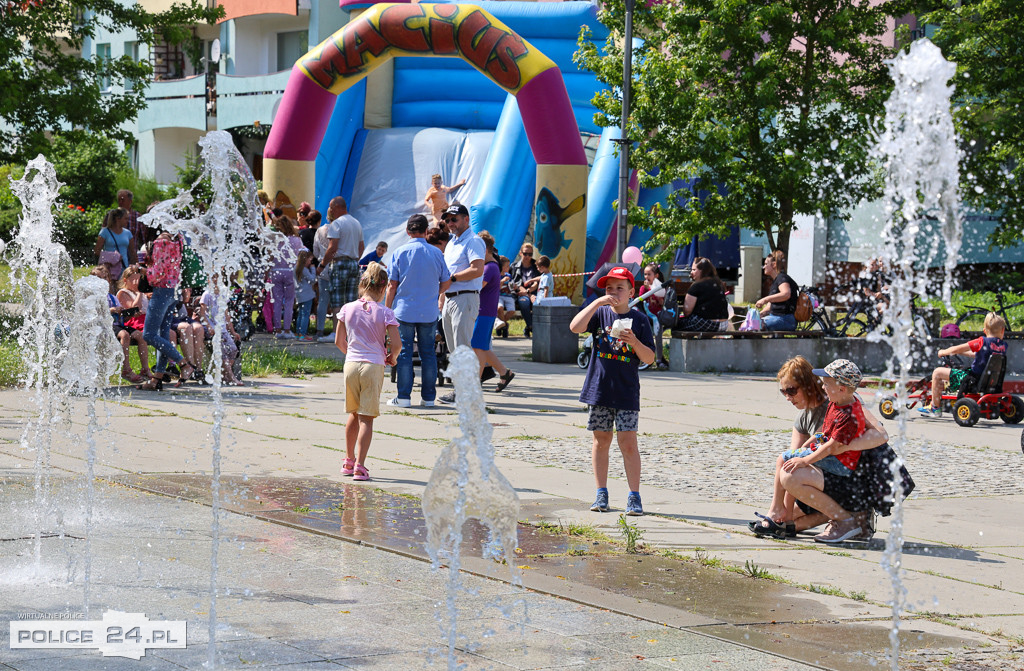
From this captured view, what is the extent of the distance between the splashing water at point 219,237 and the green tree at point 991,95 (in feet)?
40.7

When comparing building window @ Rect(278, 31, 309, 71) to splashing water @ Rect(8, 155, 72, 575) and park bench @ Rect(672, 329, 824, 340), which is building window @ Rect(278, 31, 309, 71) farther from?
park bench @ Rect(672, 329, 824, 340)

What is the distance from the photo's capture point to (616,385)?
8.05 meters

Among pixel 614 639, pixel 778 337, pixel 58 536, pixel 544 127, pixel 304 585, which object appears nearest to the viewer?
pixel 614 639

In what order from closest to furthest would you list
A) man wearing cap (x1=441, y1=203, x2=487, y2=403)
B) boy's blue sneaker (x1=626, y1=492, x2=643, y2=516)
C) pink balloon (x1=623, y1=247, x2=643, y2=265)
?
boy's blue sneaker (x1=626, y1=492, x2=643, y2=516)
man wearing cap (x1=441, y1=203, x2=487, y2=403)
pink balloon (x1=623, y1=247, x2=643, y2=265)

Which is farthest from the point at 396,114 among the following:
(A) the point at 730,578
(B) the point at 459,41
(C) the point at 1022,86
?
(A) the point at 730,578

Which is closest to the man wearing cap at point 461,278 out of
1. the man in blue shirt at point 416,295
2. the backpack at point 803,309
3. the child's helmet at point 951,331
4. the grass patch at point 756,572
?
the man in blue shirt at point 416,295

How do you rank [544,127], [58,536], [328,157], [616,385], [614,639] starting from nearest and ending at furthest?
[614,639]
[58,536]
[616,385]
[544,127]
[328,157]

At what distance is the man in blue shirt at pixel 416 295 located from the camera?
40.7 ft

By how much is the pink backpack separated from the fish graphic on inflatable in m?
10.3

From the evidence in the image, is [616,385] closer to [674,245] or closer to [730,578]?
[730,578]

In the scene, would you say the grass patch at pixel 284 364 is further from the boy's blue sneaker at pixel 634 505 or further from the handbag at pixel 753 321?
the boy's blue sneaker at pixel 634 505

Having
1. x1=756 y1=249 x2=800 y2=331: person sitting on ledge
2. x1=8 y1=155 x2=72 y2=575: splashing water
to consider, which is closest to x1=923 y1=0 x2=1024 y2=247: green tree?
x1=756 y1=249 x2=800 y2=331: person sitting on ledge

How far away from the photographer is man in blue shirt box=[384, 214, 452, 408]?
1241 cm

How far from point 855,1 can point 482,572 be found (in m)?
20.2
